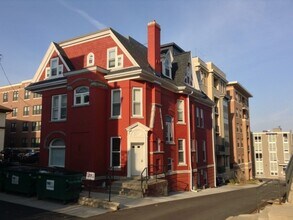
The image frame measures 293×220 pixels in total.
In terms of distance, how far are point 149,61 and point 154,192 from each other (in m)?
10.2

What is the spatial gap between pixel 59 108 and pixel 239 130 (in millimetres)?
46888

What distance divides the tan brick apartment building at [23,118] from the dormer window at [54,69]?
36.4 meters

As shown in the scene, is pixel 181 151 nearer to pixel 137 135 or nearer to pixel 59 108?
pixel 137 135

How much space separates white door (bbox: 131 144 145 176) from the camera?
66.5 ft

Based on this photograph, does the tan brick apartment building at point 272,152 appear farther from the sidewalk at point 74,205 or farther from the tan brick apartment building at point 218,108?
the sidewalk at point 74,205

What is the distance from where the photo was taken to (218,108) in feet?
163

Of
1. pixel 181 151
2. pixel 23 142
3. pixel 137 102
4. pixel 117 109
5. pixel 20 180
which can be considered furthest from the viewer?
pixel 23 142

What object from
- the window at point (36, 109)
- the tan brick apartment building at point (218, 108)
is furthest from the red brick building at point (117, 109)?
the window at point (36, 109)

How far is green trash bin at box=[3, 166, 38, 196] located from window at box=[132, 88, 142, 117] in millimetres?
7859

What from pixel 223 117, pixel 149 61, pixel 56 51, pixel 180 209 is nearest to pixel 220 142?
pixel 223 117

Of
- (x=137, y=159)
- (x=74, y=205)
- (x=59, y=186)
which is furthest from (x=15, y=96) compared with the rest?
(x=74, y=205)

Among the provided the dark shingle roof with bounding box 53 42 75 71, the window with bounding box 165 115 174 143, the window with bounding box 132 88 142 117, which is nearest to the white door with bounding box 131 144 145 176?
the window with bounding box 132 88 142 117

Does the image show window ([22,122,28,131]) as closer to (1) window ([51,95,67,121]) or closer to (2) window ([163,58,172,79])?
(1) window ([51,95,67,121])

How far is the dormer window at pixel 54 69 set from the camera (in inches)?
957
